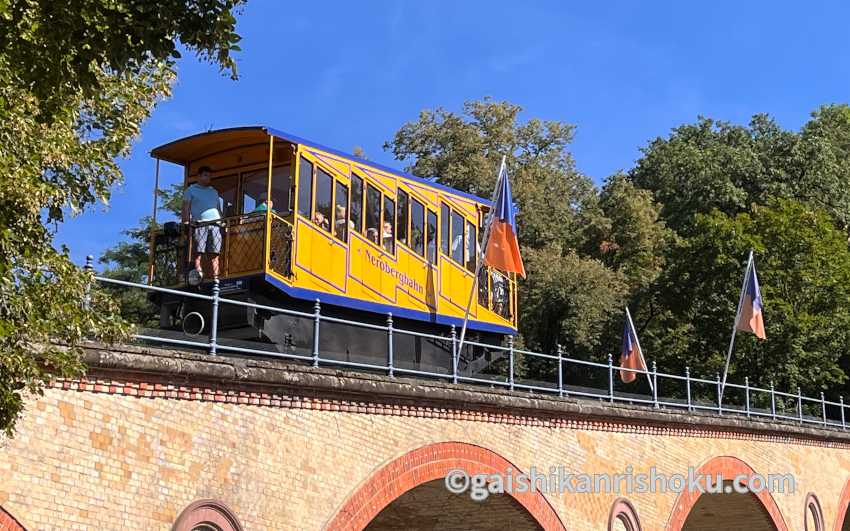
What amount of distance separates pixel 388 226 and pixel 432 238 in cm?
149

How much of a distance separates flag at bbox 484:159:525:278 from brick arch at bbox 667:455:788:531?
6.42 metres

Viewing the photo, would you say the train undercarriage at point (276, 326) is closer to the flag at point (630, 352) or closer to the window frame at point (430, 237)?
the window frame at point (430, 237)

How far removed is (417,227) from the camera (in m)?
19.3

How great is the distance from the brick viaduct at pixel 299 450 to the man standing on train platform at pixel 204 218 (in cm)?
332

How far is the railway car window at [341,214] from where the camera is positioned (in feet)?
56.1

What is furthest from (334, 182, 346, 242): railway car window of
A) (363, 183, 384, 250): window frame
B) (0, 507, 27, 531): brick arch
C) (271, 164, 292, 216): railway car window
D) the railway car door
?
(0, 507, 27, 531): brick arch

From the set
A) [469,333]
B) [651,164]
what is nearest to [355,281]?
[469,333]

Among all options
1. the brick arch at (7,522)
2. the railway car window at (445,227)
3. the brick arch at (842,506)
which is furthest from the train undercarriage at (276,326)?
the brick arch at (842,506)

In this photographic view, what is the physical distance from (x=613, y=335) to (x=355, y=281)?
2502cm

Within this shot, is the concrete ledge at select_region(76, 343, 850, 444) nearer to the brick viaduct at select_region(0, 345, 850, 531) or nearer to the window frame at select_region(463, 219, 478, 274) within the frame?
the brick viaduct at select_region(0, 345, 850, 531)

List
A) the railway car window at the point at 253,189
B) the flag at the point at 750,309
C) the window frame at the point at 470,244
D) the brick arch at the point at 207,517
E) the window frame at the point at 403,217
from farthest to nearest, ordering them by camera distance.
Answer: the flag at the point at 750,309, the window frame at the point at 470,244, the window frame at the point at 403,217, the railway car window at the point at 253,189, the brick arch at the point at 207,517

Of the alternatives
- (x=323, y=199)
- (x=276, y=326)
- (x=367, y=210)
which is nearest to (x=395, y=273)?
(x=367, y=210)

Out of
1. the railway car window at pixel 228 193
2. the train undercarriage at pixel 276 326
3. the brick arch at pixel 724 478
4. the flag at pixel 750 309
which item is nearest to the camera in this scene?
the train undercarriage at pixel 276 326

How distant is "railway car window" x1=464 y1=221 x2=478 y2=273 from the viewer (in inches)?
815
